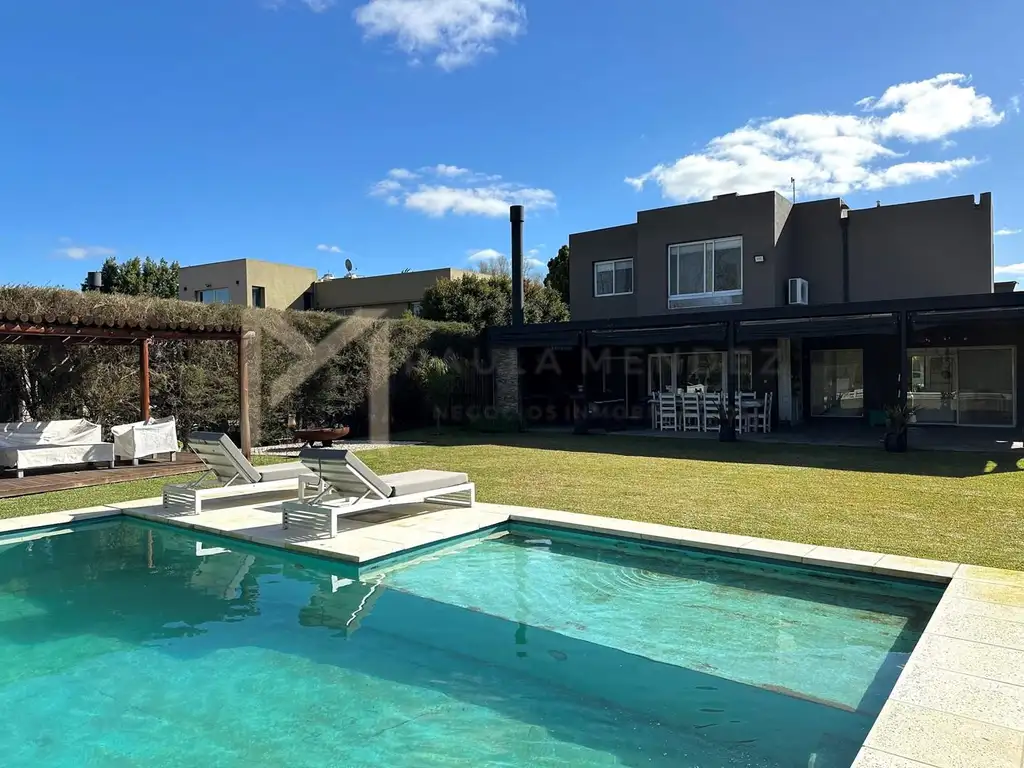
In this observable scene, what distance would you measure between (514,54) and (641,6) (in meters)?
3.66

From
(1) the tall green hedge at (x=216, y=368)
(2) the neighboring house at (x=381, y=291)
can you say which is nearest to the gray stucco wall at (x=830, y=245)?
(1) the tall green hedge at (x=216, y=368)

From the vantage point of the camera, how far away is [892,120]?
18.5 meters

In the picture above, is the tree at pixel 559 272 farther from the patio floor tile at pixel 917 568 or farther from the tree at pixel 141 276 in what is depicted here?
the patio floor tile at pixel 917 568

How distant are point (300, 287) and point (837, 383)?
30.1 meters

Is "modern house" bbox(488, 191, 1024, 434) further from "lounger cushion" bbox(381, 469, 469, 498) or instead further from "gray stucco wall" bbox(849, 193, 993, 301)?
"lounger cushion" bbox(381, 469, 469, 498)

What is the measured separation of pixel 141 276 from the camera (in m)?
40.8

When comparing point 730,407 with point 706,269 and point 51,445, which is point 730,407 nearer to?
point 706,269

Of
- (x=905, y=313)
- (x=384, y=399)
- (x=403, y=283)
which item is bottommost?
(x=384, y=399)

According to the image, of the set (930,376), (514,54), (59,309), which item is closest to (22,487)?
(59,309)

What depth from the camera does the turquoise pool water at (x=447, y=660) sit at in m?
3.62

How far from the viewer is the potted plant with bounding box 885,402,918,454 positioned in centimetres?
1364

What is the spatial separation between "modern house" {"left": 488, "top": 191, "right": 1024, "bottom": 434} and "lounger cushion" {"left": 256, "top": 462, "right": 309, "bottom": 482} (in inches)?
408

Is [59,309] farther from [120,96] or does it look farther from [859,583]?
[859,583]

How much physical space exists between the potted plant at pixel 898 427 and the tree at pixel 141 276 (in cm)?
3681
